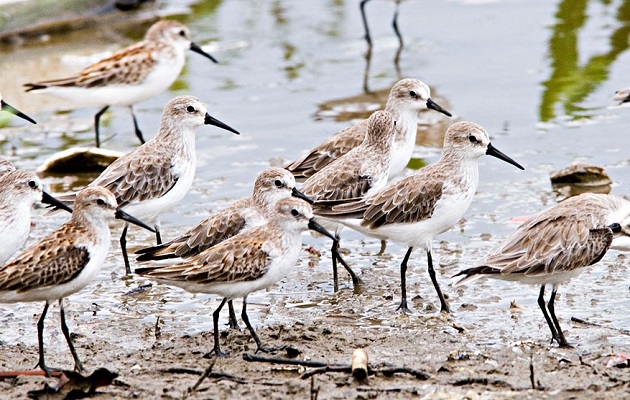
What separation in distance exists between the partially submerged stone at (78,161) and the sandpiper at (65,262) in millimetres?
4330

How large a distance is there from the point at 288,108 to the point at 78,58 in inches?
158

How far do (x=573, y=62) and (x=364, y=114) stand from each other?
3.41 metres

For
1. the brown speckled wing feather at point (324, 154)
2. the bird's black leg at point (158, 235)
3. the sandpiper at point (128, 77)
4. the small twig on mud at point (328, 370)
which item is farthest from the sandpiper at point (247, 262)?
the sandpiper at point (128, 77)

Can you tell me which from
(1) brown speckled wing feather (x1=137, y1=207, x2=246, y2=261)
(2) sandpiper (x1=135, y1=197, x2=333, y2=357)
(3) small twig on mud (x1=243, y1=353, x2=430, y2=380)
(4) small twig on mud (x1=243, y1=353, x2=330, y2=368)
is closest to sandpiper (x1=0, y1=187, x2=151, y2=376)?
(2) sandpiper (x1=135, y1=197, x2=333, y2=357)

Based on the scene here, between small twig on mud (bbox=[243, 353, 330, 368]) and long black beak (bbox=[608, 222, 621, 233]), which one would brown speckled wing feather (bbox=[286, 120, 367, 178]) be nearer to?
long black beak (bbox=[608, 222, 621, 233])

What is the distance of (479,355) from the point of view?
7.47 m

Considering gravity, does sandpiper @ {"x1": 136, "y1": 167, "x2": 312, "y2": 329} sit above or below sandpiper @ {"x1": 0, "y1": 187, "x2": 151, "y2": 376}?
below

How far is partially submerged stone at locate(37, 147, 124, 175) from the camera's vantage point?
1206 centimetres

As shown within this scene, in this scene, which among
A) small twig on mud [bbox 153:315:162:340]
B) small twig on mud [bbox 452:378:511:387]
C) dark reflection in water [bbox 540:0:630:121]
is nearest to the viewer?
small twig on mud [bbox 452:378:511:387]

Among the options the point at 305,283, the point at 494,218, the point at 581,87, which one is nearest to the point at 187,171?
the point at 305,283

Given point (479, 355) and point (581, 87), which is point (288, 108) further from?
point (479, 355)

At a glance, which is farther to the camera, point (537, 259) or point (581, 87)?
point (581, 87)

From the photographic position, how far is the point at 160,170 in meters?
9.77

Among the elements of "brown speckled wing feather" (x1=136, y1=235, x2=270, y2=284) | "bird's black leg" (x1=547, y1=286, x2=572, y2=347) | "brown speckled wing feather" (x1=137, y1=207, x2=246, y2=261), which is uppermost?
"brown speckled wing feather" (x1=136, y1=235, x2=270, y2=284)
